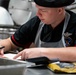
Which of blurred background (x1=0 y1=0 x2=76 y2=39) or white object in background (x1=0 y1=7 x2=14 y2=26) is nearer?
white object in background (x1=0 y1=7 x2=14 y2=26)

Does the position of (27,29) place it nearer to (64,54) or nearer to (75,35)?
(75,35)

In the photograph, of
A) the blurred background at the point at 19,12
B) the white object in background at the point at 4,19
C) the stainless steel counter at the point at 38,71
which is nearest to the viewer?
the stainless steel counter at the point at 38,71

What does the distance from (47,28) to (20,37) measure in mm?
218

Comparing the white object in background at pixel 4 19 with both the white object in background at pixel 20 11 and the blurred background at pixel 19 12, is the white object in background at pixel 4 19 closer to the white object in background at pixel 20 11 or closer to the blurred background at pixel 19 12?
the blurred background at pixel 19 12

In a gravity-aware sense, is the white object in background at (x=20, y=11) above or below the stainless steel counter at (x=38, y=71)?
above

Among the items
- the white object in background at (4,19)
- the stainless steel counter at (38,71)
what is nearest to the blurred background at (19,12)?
the white object in background at (4,19)

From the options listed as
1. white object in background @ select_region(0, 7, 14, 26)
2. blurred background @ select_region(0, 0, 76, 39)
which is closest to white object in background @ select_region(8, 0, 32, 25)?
blurred background @ select_region(0, 0, 76, 39)

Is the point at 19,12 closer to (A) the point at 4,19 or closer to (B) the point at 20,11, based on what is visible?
(B) the point at 20,11

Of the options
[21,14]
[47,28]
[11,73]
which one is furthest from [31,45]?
[11,73]

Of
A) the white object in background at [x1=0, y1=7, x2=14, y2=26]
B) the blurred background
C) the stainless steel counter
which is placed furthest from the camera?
the blurred background

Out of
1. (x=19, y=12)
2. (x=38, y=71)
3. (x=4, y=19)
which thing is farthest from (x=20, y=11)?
(x=38, y=71)

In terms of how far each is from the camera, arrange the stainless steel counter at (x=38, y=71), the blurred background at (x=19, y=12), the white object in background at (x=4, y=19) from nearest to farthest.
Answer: the stainless steel counter at (x=38, y=71) → the white object in background at (x=4, y=19) → the blurred background at (x=19, y=12)

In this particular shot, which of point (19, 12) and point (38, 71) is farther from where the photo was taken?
point (19, 12)

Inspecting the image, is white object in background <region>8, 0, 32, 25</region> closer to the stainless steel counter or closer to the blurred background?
the blurred background
